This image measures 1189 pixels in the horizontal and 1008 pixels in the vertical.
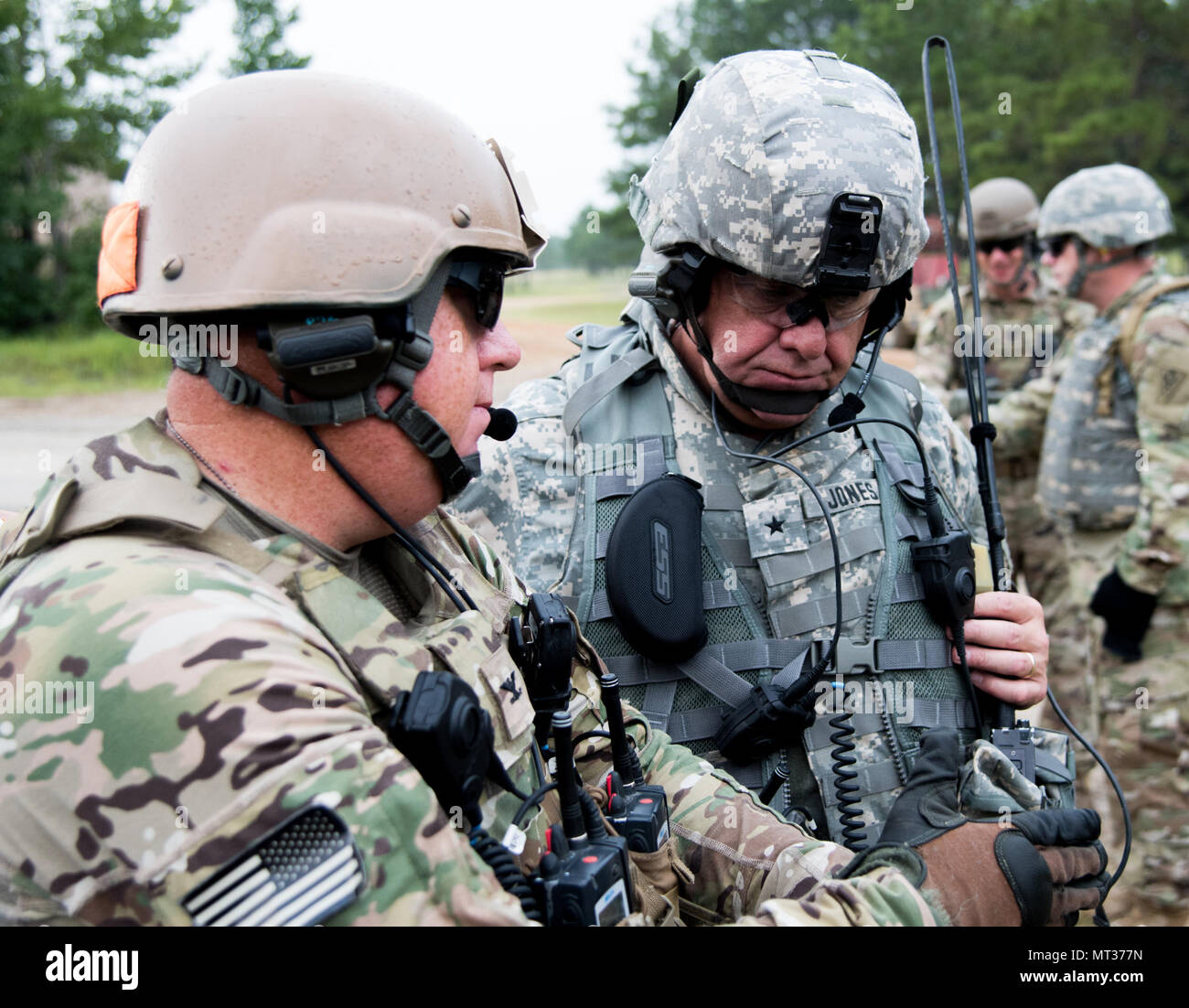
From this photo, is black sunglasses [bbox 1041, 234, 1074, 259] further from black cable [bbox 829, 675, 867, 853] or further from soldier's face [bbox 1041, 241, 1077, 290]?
black cable [bbox 829, 675, 867, 853]

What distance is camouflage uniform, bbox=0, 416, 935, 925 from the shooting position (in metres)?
1.34

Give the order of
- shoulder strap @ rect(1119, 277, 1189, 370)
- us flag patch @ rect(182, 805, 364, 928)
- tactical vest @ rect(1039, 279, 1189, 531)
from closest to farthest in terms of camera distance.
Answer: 1. us flag patch @ rect(182, 805, 364, 928)
2. shoulder strap @ rect(1119, 277, 1189, 370)
3. tactical vest @ rect(1039, 279, 1189, 531)

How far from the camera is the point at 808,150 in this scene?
8.38 feet

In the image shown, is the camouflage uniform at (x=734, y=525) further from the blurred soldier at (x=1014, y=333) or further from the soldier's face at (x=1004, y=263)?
the soldier's face at (x=1004, y=263)

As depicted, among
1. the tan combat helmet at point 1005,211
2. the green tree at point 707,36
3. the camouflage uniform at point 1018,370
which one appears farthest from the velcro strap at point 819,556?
the green tree at point 707,36

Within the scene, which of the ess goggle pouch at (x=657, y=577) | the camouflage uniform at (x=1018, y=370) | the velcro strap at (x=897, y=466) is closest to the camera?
the ess goggle pouch at (x=657, y=577)

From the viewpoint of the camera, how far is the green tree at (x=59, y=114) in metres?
18.3

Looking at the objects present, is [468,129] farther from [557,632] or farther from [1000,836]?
[1000,836]

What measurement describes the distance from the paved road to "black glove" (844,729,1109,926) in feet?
27.6

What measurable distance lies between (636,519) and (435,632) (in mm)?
914

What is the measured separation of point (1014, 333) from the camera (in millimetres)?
7027

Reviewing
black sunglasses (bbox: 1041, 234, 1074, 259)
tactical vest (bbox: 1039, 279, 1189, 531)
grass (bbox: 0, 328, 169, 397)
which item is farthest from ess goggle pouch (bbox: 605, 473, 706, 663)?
grass (bbox: 0, 328, 169, 397)

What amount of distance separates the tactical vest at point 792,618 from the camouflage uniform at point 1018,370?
355 cm
